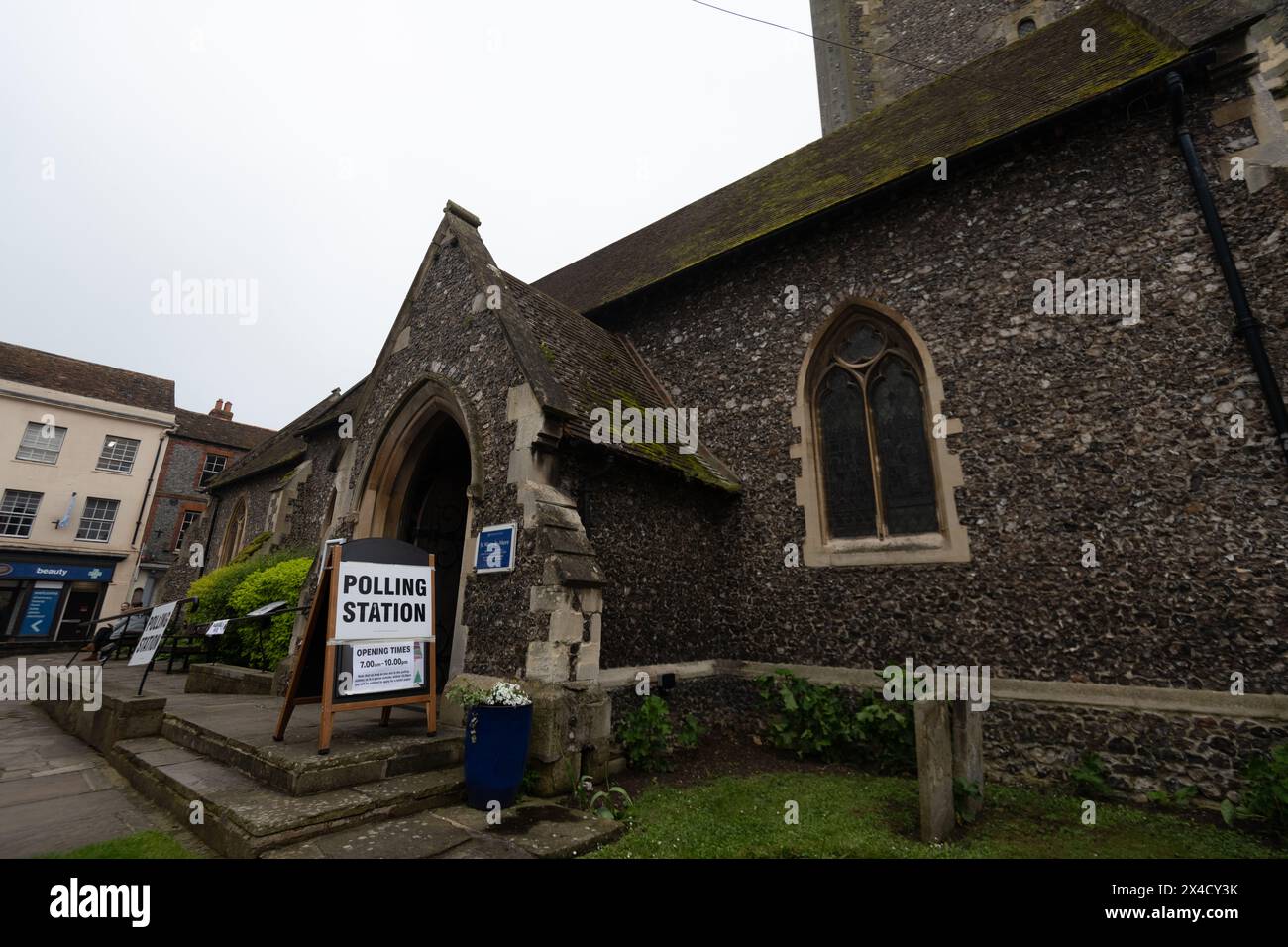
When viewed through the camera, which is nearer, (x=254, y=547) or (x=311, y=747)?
(x=311, y=747)

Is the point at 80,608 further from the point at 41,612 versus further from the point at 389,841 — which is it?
the point at 389,841

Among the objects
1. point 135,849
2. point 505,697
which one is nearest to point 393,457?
point 505,697

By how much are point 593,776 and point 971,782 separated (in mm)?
3304

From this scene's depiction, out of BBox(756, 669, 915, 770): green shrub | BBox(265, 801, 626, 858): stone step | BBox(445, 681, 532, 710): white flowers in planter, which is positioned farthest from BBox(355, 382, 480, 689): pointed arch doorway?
BBox(756, 669, 915, 770): green shrub

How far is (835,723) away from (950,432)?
3.68m

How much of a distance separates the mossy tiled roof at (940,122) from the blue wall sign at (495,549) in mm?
5604

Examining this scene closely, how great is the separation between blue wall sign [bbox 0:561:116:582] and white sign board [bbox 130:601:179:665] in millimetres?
25309

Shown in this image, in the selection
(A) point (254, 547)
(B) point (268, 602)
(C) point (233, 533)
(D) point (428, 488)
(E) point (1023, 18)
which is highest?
(E) point (1023, 18)

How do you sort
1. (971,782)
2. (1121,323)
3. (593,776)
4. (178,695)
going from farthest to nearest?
(178,695) → (1121,323) → (593,776) → (971,782)

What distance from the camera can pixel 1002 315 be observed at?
6625mm

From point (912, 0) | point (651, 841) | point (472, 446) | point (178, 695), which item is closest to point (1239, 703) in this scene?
point (651, 841)

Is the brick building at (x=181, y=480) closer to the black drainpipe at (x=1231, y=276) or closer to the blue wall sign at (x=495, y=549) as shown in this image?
the blue wall sign at (x=495, y=549)

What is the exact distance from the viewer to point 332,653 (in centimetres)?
480
